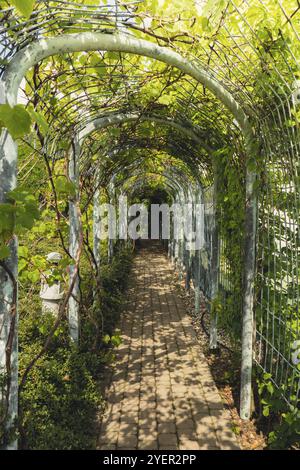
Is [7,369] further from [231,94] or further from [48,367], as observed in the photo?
[231,94]

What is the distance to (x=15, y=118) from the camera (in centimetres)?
147

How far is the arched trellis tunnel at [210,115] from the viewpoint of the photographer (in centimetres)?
190

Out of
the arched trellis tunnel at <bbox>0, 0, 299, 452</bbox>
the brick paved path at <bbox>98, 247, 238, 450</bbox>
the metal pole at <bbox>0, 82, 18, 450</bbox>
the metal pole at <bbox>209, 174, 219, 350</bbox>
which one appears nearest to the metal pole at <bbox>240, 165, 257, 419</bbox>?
the arched trellis tunnel at <bbox>0, 0, 299, 452</bbox>

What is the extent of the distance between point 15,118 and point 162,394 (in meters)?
3.21

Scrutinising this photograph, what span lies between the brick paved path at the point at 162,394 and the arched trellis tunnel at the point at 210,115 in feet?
1.47

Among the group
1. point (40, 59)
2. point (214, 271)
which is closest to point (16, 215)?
point (40, 59)

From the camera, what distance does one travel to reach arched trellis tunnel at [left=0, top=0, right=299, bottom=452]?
6.23 feet

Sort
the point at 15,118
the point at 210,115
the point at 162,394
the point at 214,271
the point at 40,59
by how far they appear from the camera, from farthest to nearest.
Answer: the point at 214,271, the point at 210,115, the point at 162,394, the point at 40,59, the point at 15,118

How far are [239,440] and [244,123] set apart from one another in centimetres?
252

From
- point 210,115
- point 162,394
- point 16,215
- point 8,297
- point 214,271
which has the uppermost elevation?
point 210,115

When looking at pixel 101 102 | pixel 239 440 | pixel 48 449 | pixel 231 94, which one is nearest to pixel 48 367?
pixel 48 449

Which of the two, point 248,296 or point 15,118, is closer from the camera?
point 15,118

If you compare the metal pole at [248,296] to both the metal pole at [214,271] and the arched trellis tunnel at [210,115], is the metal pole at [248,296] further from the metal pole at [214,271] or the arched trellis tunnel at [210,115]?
the metal pole at [214,271]

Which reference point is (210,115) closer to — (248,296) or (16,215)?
(248,296)
